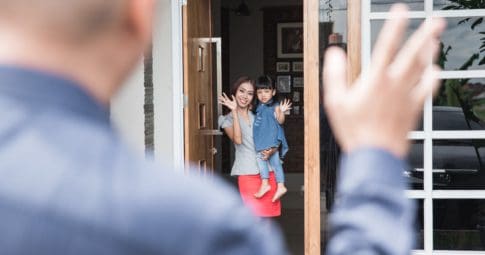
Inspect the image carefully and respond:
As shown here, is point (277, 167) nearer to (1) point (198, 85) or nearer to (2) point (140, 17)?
(1) point (198, 85)

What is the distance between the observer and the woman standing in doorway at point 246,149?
4801mm

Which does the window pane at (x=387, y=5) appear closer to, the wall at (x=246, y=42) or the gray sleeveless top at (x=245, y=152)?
the gray sleeveless top at (x=245, y=152)

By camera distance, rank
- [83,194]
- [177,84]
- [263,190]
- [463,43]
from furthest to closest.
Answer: [263,190] < [177,84] < [463,43] < [83,194]

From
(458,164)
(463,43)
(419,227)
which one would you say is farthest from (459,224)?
(463,43)

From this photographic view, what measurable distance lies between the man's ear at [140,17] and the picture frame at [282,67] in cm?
973

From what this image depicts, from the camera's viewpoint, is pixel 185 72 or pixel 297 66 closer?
pixel 185 72

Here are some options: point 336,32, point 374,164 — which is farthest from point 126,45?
point 336,32

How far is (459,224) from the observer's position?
4.16 meters

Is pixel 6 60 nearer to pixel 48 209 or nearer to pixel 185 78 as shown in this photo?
pixel 48 209

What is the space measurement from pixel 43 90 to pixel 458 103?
12.4 feet

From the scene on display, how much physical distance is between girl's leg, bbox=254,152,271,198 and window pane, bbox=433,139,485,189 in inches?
46.5

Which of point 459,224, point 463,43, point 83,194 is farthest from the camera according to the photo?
point 459,224

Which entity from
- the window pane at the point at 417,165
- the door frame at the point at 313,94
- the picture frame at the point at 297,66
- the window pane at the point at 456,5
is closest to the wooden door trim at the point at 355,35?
the door frame at the point at 313,94

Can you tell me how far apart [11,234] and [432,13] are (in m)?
3.76
